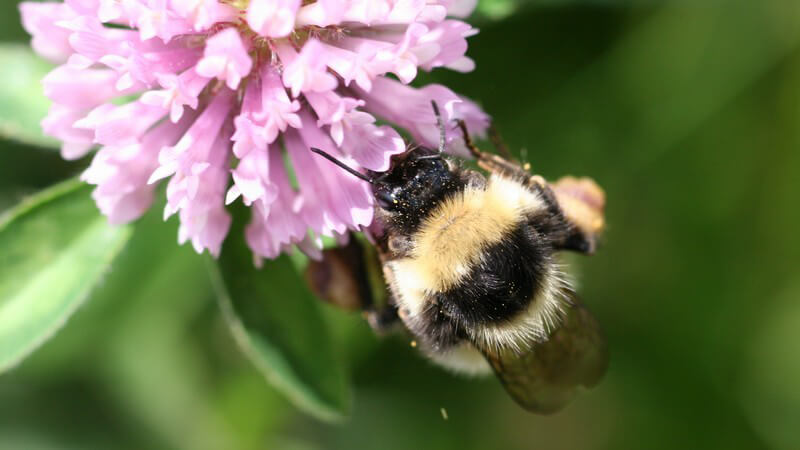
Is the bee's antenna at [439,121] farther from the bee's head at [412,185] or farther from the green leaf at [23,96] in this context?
the green leaf at [23,96]

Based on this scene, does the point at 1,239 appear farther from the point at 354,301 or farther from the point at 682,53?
the point at 682,53

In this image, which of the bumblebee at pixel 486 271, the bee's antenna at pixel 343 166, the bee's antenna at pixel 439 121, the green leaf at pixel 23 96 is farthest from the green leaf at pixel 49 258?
the bee's antenna at pixel 439 121

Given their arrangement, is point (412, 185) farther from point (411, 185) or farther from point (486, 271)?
point (486, 271)

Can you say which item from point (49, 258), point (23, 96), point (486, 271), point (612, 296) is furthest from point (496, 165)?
point (612, 296)

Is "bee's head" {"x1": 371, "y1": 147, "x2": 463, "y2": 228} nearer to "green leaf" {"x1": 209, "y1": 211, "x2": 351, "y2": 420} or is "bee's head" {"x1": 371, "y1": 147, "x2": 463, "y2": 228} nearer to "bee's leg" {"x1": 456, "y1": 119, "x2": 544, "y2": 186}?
"bee's leg" {"x1": 456, "y1": 119, "x2": 544, "y2": 186}

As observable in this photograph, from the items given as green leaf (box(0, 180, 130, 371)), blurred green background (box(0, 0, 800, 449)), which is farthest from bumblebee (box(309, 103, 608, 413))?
blurred green background (box(0, 0, 800, 449))

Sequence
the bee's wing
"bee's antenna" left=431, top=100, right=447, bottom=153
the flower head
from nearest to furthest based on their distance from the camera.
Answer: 1. the flower head
2. "bee's antenna" left=431, top=100, right=447, bottom=153
3. the bee's wing

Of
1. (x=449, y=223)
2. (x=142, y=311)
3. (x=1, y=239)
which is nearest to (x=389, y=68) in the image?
(x=449, y=223)

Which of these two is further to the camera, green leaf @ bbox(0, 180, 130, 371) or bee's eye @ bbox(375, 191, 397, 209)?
green leaf @ bbox(0, 180, 130, 371)
